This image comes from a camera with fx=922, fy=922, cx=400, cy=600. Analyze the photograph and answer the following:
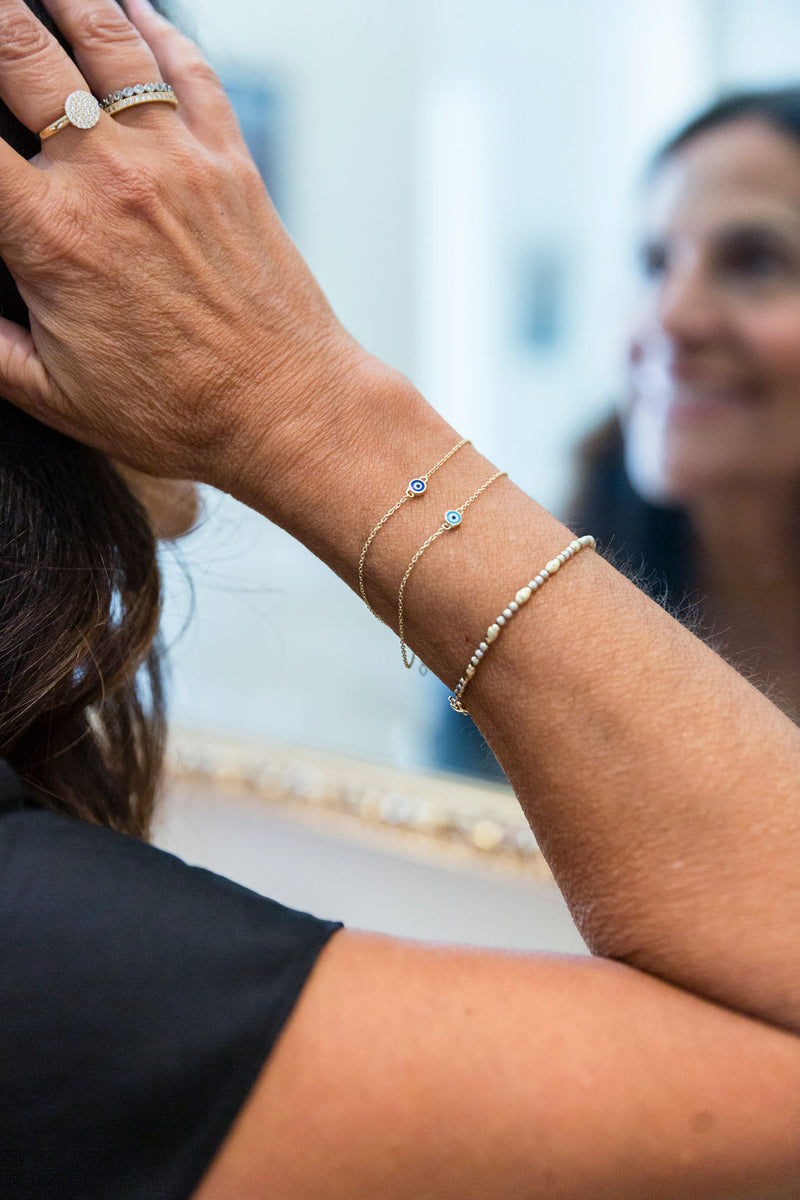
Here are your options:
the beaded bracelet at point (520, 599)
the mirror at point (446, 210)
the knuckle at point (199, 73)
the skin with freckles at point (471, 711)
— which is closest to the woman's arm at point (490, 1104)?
the skin with freckles at point (471, 711)

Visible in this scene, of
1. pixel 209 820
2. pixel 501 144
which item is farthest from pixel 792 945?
pixel 209 820

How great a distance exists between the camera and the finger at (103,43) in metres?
0.50

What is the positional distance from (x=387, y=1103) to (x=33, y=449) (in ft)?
1.34

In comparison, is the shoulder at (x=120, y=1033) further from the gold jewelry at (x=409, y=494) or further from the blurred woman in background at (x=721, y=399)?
the blurred woman in background at (x=721, y=399)

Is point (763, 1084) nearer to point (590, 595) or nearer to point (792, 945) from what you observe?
point (792, 945)

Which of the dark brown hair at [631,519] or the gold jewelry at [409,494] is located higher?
the gold jewelry at [409,494]

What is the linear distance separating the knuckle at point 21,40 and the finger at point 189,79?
8cm

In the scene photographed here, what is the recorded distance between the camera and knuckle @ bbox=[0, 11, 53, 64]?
19.0 inches

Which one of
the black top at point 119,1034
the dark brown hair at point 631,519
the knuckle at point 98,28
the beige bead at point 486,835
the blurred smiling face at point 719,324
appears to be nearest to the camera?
the black top at point 119,1034

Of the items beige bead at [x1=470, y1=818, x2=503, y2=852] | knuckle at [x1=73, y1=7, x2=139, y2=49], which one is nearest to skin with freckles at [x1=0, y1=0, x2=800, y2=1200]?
knuckle at [x1=73, y1=7, x2=139, y2=49]

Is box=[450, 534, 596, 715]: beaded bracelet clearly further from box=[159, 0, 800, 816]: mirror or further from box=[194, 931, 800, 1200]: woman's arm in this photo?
box=[159, 0, 800, 816]: mirror

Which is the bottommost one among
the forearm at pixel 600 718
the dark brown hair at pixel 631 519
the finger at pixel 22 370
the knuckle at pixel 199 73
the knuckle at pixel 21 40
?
the dark brown hair at pixel 631 519

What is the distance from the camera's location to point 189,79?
1.79ft

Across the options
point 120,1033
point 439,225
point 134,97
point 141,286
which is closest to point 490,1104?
point 120,1033
